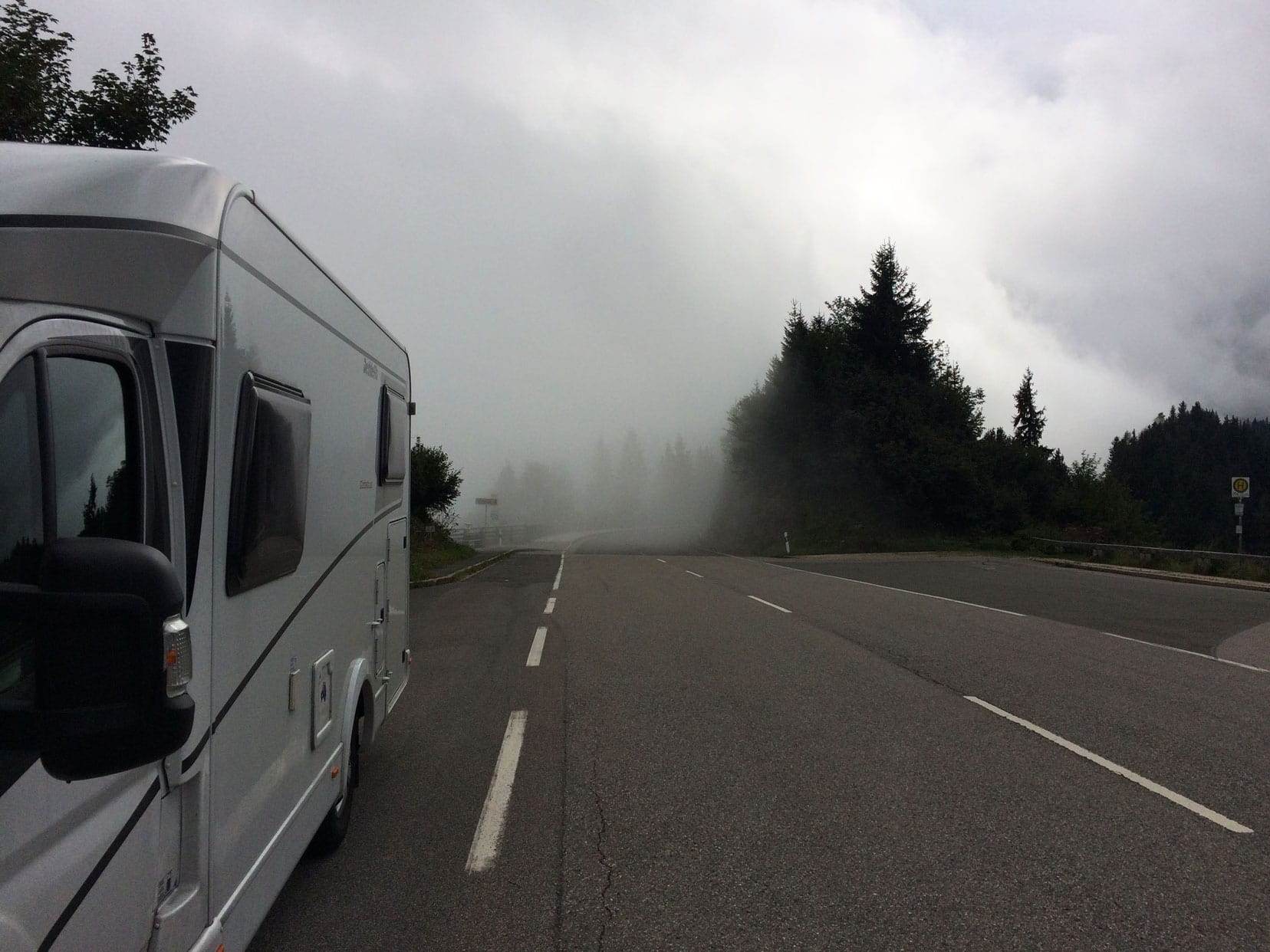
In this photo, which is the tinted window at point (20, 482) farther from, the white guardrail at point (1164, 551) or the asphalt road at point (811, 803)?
the white guardrail at point (1164, 551)

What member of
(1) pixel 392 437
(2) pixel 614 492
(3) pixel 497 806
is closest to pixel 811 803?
(3) pixel 497 806

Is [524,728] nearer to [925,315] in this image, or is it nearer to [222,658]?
[222,658]

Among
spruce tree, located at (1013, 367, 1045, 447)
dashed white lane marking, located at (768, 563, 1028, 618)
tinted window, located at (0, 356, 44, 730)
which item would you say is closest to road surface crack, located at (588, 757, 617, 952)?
tinted window, located at (0, 356, 44, 730)

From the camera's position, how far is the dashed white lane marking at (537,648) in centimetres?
936

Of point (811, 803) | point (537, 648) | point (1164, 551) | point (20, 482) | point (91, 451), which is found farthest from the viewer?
point (1164, 551)

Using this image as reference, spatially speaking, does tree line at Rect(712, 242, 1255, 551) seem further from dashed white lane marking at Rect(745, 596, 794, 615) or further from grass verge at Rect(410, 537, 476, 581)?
dashed white lane marking at Rect(745, 596, 794, 615)

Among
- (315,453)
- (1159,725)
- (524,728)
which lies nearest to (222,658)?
(315,453)

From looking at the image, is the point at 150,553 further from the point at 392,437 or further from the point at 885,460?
the point at 885,460

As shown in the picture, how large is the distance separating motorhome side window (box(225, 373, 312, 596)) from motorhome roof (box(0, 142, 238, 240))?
0.56 meters

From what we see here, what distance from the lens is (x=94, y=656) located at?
1.64 meters

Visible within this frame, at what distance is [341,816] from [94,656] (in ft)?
10.3

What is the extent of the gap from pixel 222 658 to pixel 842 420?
145 feet

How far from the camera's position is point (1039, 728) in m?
6.45

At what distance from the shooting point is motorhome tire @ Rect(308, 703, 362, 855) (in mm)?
4227
